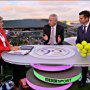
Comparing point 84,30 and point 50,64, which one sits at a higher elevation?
point 84,30

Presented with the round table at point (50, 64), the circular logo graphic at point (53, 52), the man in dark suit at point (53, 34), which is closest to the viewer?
the round table at point (50, 64)

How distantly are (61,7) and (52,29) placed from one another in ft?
16.1

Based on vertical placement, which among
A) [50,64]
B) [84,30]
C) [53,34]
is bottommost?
[50,64]

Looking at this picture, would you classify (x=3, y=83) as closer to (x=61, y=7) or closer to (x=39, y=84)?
(x=39, y=84)

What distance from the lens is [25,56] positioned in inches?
138

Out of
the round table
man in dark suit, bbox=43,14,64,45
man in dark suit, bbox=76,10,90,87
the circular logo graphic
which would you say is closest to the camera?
the round table

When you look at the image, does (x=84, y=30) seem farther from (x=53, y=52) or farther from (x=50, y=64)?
(x=50, y=64)

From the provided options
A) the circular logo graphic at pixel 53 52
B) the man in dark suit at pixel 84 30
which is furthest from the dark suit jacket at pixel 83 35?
the circular logo graphic at pixel 53 52

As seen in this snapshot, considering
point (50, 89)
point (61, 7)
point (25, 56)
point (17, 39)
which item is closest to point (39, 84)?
point (50, 89)

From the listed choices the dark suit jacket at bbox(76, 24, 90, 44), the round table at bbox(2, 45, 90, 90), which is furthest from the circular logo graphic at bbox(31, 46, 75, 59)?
the dark suit jacket at bbox(76, 24, 90, 44)

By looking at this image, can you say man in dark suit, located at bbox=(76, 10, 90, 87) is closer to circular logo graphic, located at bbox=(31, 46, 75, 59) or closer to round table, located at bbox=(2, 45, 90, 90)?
circular logo graphic, located at bbox=(31, 46, 75, 59)

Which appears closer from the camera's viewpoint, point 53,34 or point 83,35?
point 83,35

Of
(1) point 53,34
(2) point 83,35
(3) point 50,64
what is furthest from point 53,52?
(1) point 53,34

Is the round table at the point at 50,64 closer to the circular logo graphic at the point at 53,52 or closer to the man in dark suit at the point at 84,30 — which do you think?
the circular logo graphic at the point at 53,52
